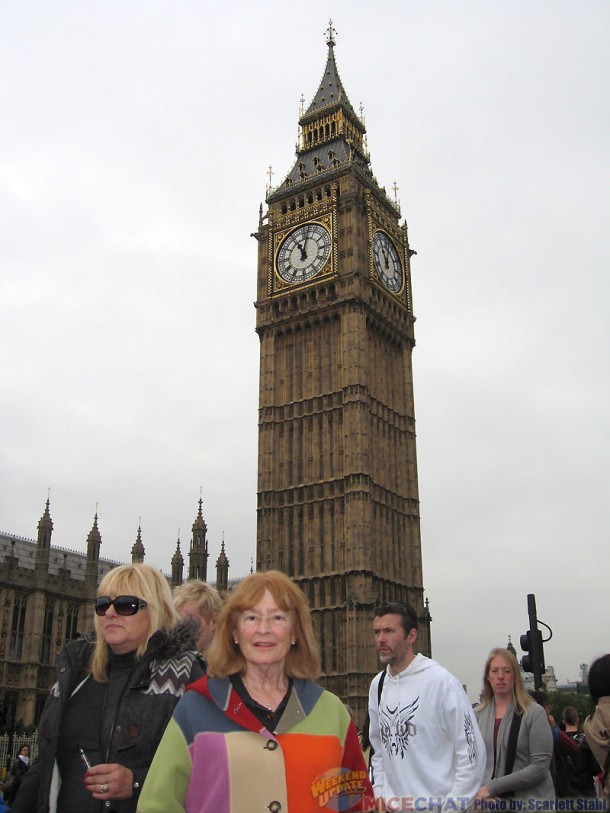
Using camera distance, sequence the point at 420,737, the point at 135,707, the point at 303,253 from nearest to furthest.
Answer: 1. the point at 135,707
2. the point at 420,737
3. the point at 303,253

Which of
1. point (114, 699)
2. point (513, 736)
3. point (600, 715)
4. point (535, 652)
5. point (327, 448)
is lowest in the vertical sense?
point (513, 736)

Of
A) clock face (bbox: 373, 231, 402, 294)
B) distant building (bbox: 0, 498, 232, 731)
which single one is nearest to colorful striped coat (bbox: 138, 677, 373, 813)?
distant building (bbox: 0, 498, 232, 731)

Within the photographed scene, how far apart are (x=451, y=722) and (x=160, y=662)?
6.68ft

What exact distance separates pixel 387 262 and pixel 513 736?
44.4 m

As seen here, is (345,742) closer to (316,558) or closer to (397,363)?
(316,558)

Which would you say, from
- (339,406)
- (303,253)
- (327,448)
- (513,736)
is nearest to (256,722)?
(513,736)

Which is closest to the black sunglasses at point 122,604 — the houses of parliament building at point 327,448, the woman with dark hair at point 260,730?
the woman with dark hair at point 260,730

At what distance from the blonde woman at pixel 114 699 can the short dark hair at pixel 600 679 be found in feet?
7.95

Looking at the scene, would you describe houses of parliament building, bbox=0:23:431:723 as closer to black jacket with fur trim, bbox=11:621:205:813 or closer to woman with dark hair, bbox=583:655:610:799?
woman with dark hair, bbox=583:655:610:799

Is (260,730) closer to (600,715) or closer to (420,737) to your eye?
(420,737)

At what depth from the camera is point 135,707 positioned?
13.7 ft

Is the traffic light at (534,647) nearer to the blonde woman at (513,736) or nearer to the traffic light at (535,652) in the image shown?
the traffic light at (535,652)

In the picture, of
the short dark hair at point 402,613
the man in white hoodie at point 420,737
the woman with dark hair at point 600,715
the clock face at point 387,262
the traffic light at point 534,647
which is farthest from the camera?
the clock face at point 387,262

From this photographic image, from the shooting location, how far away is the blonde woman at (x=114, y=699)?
4.07m
